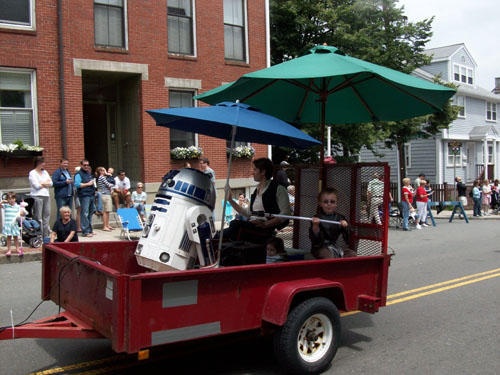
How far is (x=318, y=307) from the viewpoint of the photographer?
4.27 metres

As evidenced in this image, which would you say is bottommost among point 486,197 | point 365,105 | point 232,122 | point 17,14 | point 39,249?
point 39,249

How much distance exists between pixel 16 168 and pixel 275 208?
10094mm

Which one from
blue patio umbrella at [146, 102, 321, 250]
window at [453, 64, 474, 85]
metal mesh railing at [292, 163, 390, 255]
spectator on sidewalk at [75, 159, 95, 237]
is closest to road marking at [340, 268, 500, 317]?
metal mesh railing at [292, 163, 390, 255]

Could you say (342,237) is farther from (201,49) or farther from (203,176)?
(201,49)

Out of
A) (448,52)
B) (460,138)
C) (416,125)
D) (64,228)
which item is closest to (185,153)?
(64,228)

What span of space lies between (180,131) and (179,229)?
41.0ft

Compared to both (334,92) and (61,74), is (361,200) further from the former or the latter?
(61,74)

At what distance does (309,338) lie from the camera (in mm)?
4316

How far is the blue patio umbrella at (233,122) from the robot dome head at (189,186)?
0.51 m

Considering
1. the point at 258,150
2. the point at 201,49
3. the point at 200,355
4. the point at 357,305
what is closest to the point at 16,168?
the point at 201,49

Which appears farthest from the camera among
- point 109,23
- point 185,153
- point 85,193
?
point 185,153

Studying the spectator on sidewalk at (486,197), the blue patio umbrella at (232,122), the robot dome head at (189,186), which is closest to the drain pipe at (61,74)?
the blue patio umbrella at (232,122)

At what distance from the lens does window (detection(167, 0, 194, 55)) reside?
16.2 metres

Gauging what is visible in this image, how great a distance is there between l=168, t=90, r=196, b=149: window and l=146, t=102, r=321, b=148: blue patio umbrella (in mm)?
10832
